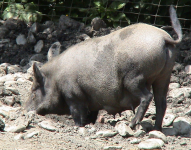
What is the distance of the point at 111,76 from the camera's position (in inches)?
215

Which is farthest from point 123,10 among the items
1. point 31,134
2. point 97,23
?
point 31,134

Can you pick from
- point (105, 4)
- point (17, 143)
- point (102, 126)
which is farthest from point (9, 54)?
point (17, 143)

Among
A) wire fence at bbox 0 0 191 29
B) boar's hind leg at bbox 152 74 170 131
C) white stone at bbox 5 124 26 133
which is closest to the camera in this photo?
white stone at bbox 5 124 26 133

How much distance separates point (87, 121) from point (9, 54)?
2.78 m

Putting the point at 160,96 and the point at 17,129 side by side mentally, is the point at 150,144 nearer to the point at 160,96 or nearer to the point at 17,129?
the point at 160,96

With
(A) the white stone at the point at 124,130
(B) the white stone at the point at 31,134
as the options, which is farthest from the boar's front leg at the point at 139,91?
(B) the white stone at the point at 31,134

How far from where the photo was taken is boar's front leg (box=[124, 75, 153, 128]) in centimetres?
513

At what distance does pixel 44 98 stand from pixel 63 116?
1.43 feet

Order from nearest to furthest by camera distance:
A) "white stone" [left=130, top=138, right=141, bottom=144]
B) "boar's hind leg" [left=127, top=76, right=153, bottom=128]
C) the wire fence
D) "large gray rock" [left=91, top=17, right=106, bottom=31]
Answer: "white stone" [left=130, top=138, right=141, bottom=144], "boar's hind leg" [left=127, top=76, right=153, bottom=128], "large gray rock" [left=91, top=17, right=106, bottom=31], the wire fence

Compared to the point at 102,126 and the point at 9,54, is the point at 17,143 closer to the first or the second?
the point at 102,126

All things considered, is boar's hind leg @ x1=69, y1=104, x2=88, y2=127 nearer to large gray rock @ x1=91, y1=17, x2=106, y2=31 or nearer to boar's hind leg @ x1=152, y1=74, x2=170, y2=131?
boar's hind leg @ x1=152, y1=74, x2=170, y2=131

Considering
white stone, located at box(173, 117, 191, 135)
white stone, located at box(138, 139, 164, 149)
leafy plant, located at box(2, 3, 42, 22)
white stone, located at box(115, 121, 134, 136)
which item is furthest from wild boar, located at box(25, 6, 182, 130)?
leafy plant, located at box(2, 3, 42, 22)

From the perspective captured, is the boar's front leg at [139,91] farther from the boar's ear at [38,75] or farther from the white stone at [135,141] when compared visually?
the boar's ear at [38,75]

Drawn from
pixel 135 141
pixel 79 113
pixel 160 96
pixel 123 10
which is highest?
pixel 123 10
